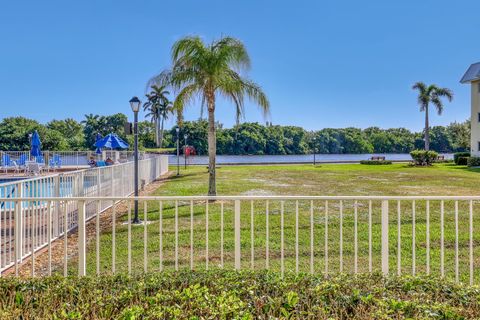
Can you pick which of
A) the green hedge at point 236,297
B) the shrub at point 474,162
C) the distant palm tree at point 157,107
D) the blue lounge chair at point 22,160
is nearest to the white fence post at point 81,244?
the green hedge at point 236,297

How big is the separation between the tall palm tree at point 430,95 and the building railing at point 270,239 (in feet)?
109

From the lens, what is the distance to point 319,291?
7.91ft

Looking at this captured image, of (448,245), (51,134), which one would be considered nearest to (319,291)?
(448,245)

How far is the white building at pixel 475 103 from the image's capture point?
93.6 ft

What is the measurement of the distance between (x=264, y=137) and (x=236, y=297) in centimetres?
5622

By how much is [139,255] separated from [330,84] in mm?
34393

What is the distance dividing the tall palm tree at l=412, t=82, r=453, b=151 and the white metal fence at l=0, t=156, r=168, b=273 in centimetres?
3633

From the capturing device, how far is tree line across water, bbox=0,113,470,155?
51000mm

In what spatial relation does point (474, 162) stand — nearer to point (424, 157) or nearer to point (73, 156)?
point (424, 157)

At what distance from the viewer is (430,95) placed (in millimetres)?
36875

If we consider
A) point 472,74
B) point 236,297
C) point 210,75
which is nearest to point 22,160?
point 210,75

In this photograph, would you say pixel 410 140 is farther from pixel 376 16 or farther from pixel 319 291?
pixel 319 291

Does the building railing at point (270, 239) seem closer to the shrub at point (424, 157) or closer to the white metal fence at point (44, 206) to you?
the white metal fence at point (44, 206)

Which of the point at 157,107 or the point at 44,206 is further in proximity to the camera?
the point at 157,107
